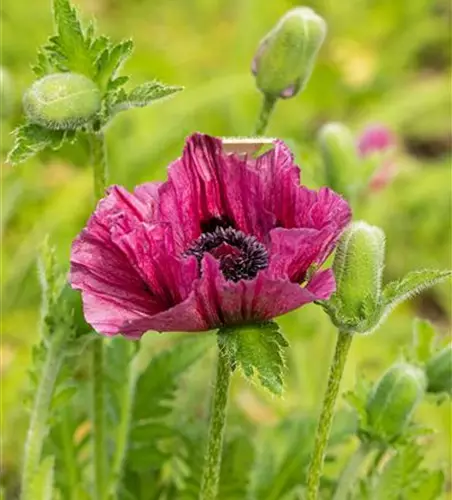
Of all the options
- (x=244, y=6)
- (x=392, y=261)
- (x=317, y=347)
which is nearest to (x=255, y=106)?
(x=244, y=6)

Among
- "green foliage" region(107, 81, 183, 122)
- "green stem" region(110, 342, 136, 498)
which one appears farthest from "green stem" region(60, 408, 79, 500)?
"green foliage" region(107, 81, 183, 122)

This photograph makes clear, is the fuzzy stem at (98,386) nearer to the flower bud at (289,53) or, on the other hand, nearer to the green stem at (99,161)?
the green stem at (99,161)

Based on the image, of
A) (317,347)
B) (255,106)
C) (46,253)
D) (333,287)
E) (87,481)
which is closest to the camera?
(333,287)

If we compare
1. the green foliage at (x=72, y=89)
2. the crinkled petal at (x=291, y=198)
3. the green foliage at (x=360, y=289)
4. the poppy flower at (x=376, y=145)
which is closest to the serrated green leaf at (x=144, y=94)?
the green foliage at (x=72, y=89)

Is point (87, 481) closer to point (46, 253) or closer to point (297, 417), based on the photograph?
point (297, 417)

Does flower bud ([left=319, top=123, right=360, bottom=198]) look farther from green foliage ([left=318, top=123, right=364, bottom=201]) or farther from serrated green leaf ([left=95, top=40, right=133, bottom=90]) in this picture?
serrated green leaf ([left=95, top=40, right=133, bottom=90])

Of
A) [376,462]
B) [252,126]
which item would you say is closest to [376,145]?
[252,126]
